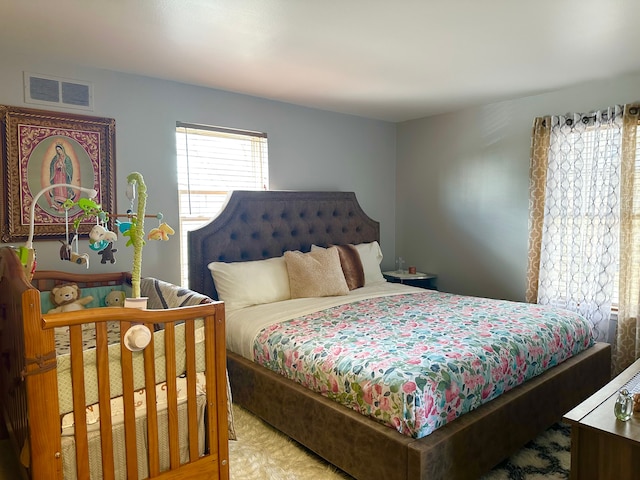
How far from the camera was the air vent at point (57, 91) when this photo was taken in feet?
8.09

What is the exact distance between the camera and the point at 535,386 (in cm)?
211

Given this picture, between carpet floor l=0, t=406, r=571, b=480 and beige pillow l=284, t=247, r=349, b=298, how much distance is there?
1.00 metres

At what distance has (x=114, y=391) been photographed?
62.4 inches

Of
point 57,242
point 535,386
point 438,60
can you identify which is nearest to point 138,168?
point 57,242

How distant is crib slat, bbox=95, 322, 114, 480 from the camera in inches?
58.3

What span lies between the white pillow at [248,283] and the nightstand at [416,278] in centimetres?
131

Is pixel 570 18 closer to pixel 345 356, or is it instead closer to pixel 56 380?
pixel 345 356

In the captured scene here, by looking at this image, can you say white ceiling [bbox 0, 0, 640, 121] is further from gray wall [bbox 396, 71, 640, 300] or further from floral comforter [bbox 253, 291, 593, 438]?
floral comforter [bbox 253, 291, 593, 438]

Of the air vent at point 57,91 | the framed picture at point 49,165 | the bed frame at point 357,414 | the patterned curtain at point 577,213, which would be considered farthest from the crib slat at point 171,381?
the patterned curtain at point 577,213

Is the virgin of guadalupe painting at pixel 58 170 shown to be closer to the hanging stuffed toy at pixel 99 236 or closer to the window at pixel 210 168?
the window at pixel 210 168

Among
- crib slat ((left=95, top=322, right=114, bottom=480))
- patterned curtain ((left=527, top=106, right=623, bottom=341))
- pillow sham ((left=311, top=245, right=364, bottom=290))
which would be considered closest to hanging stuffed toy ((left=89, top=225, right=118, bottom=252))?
crib slat ((left=95, top=322, right=114, bottom=480))

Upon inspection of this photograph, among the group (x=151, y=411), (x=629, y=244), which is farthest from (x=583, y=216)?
(x=151, y=411)

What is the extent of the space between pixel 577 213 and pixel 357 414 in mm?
2359

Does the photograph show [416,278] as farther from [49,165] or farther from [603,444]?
[49,165]
